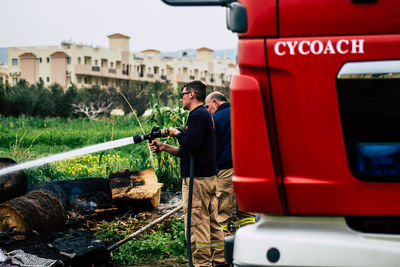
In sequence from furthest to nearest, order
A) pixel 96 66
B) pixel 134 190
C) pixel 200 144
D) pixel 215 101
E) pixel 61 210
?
1. pixel 96 66
2. pixel 134 190
3. pixel 215 101
4. pixel 61 210
5. pixel 200 144

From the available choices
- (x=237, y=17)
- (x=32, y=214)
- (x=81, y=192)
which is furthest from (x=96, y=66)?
(x=237, y=17)

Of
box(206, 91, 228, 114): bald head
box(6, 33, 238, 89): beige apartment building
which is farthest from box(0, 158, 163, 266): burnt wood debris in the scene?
box(6, 33, 238, 89): beige apartment building

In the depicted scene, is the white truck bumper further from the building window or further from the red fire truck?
the building window

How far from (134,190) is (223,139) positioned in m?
2.04

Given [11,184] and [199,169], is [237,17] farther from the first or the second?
[11,184]

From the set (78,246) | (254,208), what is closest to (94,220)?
(78,246)

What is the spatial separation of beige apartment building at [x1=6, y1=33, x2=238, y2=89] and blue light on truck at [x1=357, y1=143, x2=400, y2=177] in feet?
277

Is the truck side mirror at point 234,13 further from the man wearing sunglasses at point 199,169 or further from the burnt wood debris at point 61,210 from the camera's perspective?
the burnt wood debris at point 61,210

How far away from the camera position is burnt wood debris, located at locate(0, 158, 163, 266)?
6.24 m

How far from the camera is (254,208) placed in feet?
10.0

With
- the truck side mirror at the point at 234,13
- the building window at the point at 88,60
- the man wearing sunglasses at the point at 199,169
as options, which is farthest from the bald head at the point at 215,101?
the building window at the point at 88,60

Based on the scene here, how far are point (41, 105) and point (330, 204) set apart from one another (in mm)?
61900

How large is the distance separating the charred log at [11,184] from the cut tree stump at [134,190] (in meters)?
1.33

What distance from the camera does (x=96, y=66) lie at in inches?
3738
